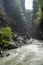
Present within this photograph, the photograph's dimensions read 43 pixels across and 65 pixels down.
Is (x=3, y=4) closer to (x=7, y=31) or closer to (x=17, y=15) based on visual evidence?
(x=17, y=15)

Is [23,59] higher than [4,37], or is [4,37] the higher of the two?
[23,59]

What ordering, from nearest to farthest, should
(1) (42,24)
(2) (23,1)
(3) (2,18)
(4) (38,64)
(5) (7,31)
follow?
(4) (38,64), (5) (7,31), (3) (2,18), (1) (42,24), (2) (23,1)

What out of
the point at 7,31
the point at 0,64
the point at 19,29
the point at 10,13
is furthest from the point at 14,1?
the point at 0,64

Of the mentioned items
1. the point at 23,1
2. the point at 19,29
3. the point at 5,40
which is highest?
the point at 23,1

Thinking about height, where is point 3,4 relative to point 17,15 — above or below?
above

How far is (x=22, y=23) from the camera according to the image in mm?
52156

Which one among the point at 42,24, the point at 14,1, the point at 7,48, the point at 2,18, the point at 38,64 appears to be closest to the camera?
the point at 38,64

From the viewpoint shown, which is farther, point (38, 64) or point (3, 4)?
point (3, 4)

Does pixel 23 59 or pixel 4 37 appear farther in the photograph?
pixel 4 37

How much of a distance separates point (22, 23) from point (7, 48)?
2644 cm

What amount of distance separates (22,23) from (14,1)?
24.5 ft

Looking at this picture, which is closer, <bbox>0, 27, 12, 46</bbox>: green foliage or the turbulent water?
the turbulent water

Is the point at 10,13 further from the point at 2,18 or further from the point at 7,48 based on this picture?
the point at 7,48

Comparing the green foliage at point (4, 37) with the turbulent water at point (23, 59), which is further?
the green foliage at point (4, 37)
